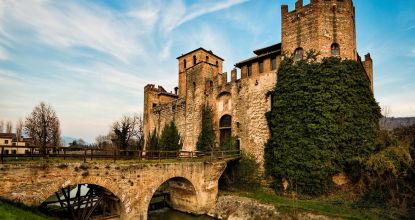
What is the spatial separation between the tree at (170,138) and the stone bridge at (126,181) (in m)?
Result: 8.87

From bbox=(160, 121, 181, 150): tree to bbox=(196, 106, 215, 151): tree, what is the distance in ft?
13.5

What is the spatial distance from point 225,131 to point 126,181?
12.6 m

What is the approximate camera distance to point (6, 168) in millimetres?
10781

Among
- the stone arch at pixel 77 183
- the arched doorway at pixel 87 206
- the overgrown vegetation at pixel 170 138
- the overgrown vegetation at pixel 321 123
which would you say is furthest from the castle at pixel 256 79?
the stone arch at pixel 77 183

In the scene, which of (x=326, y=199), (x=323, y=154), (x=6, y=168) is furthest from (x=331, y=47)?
(x=6, y=168)

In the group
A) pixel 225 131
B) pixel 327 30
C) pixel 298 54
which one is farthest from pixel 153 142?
pixel 327 30

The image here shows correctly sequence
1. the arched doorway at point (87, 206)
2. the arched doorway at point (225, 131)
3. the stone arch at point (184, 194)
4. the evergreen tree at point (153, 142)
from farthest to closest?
the evergreen tree at point (153, 142) < the arched doorway at point (225, 131) < the stone arch at point (184, 194) < the arched doorway at point (87, 206)

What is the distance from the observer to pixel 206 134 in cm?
2631

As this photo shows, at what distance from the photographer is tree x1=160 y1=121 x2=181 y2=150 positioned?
30125 millimetres

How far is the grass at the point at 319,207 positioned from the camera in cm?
1370

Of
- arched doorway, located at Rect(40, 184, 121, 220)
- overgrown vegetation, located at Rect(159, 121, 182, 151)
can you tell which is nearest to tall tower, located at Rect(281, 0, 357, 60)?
overgrown vegetation, located at Rect(159, 121, 182, 151)

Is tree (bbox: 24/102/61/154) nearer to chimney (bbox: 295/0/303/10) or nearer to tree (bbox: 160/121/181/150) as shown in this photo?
tree (bbox: 160/121/181/150)

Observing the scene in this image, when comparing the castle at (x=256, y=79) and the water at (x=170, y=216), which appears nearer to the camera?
the water at (x=170, y=216)

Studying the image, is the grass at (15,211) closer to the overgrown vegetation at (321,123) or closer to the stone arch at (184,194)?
the stone arch at (184,194)
